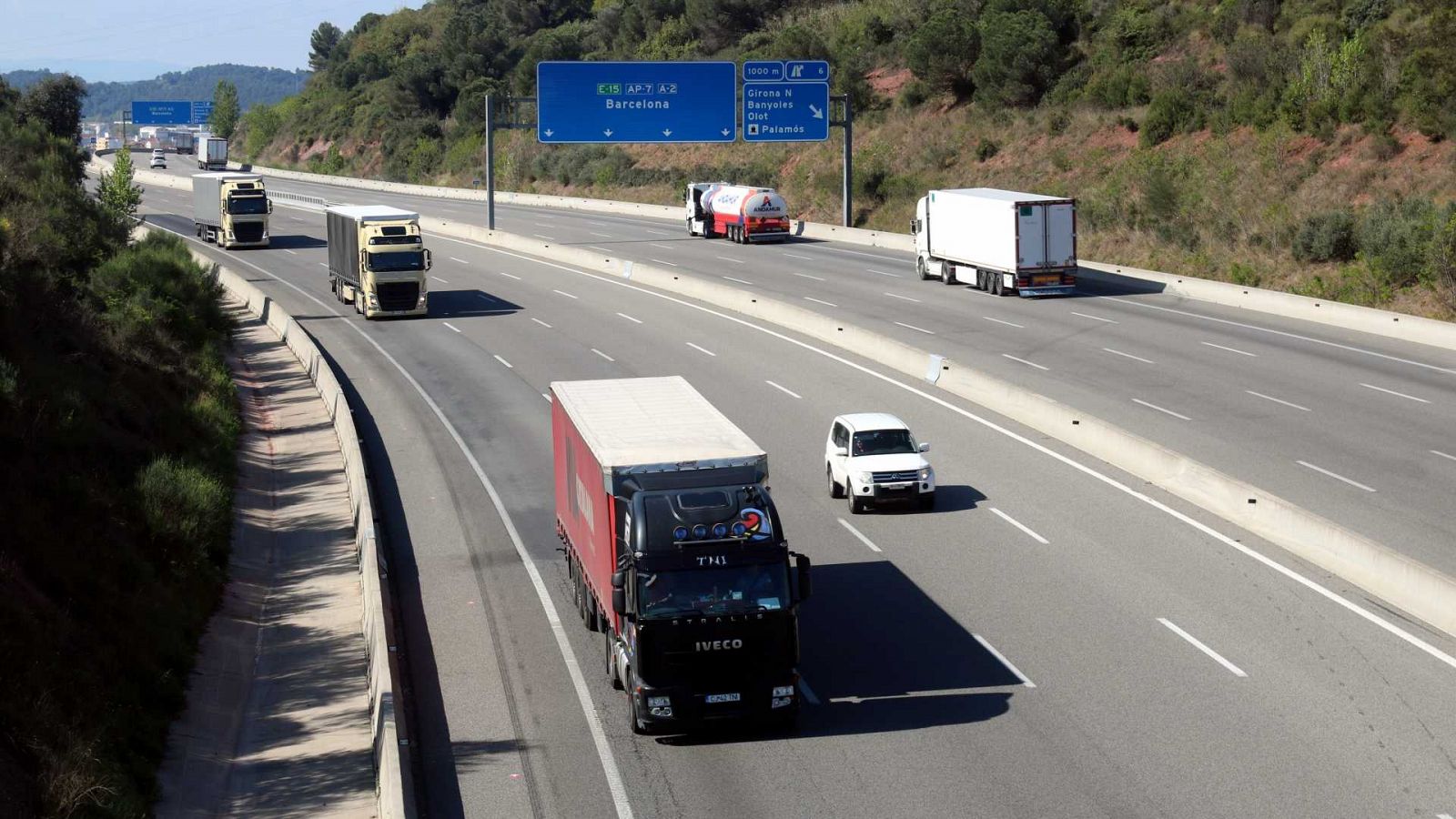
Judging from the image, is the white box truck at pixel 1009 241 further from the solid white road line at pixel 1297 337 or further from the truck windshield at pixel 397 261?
the truck windshield at pixel 397 261

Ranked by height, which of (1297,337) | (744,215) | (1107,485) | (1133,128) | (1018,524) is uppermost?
(1133,128)

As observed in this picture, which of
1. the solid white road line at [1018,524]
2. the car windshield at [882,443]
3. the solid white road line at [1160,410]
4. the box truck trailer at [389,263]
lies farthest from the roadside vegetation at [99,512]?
the solid white road line at [1160,410]

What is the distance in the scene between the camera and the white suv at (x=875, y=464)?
24922mm

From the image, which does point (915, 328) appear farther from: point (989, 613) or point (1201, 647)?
point (1201, 647)

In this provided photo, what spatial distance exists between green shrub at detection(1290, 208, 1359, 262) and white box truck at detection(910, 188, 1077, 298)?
7.95 m

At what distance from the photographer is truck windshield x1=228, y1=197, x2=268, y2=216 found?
71.6 metres

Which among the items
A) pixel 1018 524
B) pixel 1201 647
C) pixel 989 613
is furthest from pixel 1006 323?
pixel 1201 647

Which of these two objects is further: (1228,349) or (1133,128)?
(1133,128)

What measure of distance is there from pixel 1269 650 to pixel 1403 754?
3128 mm

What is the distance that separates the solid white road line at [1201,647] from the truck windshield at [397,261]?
34205 millimetres

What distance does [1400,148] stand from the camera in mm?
56188

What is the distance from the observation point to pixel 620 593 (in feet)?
51.1

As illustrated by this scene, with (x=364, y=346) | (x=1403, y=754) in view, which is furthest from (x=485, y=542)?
(x=364, y=346)

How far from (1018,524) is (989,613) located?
14.9 feet
